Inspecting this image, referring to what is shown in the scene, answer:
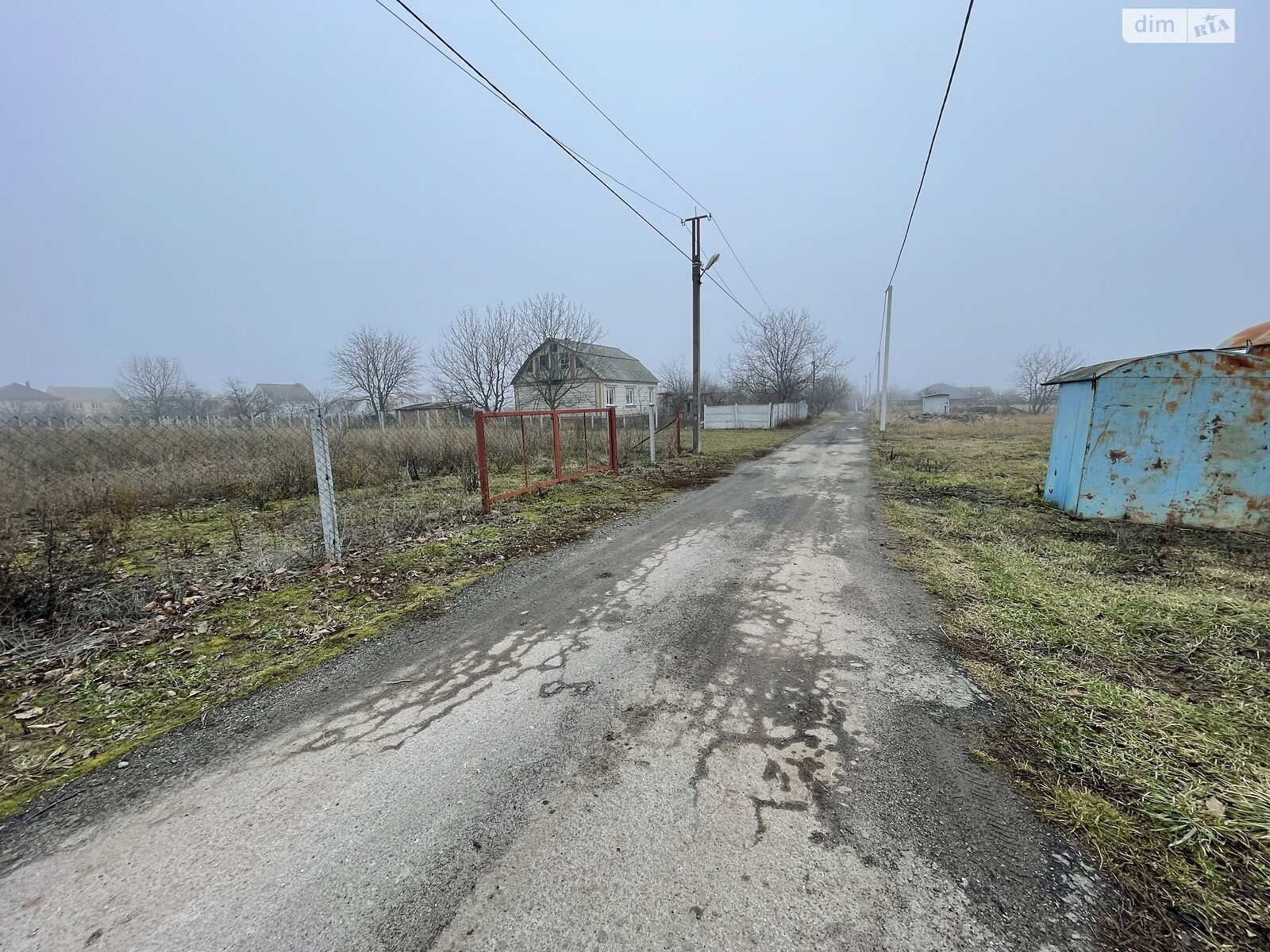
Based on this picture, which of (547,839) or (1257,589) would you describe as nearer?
(547,839)

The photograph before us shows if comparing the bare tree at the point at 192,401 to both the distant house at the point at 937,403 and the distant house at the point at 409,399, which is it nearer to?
the distant house at the point at 409,399

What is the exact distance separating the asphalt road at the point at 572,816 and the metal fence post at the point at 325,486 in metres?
2.09

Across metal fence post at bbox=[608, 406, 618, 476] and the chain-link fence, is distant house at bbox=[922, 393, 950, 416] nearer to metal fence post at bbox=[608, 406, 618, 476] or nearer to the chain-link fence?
metal fence post at bbox=[608, 406, 618, 476]

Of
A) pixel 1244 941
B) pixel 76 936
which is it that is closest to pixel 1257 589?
pixel 1244 941

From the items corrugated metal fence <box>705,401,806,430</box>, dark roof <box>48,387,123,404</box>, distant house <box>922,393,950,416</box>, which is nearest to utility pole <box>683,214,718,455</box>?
corrugated metal fence <box>705,401,806,430</box>

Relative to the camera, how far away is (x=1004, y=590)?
4395mm

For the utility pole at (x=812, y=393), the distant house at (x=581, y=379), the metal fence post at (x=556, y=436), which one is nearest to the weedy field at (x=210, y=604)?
the metal fence post at (x=556, y=436)

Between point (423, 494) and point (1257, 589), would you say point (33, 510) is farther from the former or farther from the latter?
point (1257, 589)

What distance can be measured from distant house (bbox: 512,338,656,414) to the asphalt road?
56.5 feet

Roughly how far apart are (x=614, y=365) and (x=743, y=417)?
11976 millimetres

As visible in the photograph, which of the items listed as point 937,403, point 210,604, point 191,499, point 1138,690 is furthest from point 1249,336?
point 937,403

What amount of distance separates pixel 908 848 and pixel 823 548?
4129mm

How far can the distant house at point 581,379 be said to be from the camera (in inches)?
843

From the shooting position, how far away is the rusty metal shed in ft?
18.9
